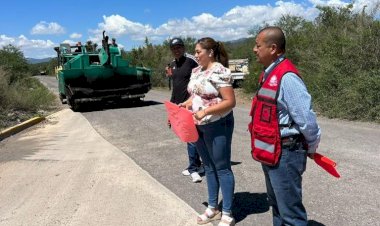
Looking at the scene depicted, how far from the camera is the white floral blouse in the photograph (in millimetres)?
3955

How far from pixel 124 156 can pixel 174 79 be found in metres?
2.16

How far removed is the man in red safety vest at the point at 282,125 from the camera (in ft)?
9.48

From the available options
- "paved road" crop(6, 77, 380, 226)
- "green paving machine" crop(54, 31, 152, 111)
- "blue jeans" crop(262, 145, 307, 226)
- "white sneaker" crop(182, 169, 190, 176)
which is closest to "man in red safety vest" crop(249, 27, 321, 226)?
"blue jeans" crop(262, 145, 307, 226)

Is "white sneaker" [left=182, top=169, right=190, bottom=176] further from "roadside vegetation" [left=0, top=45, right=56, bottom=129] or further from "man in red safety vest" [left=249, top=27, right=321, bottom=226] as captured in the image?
"roadside vegetation" [left=0, top=45, right=56, bottom=129]

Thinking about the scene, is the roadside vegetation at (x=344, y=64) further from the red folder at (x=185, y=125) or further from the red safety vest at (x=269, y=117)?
the red safety vest at (x=269, y=117)

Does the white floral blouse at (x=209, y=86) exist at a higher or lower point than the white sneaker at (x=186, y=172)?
higher

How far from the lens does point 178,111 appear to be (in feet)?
14.1

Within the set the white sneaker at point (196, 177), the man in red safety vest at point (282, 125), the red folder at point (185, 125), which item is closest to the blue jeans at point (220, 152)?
the red folder at point (185, 125)

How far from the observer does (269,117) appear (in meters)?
2.98

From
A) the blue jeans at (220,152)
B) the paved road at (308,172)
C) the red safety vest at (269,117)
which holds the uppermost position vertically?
the red safety vest at (269,117)

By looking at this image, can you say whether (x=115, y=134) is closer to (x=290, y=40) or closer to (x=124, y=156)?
(x=124, y=156)

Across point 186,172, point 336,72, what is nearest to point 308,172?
point 186,172

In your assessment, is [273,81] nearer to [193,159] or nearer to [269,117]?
[269,117]

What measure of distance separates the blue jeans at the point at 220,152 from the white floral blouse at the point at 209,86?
84 millimetres
